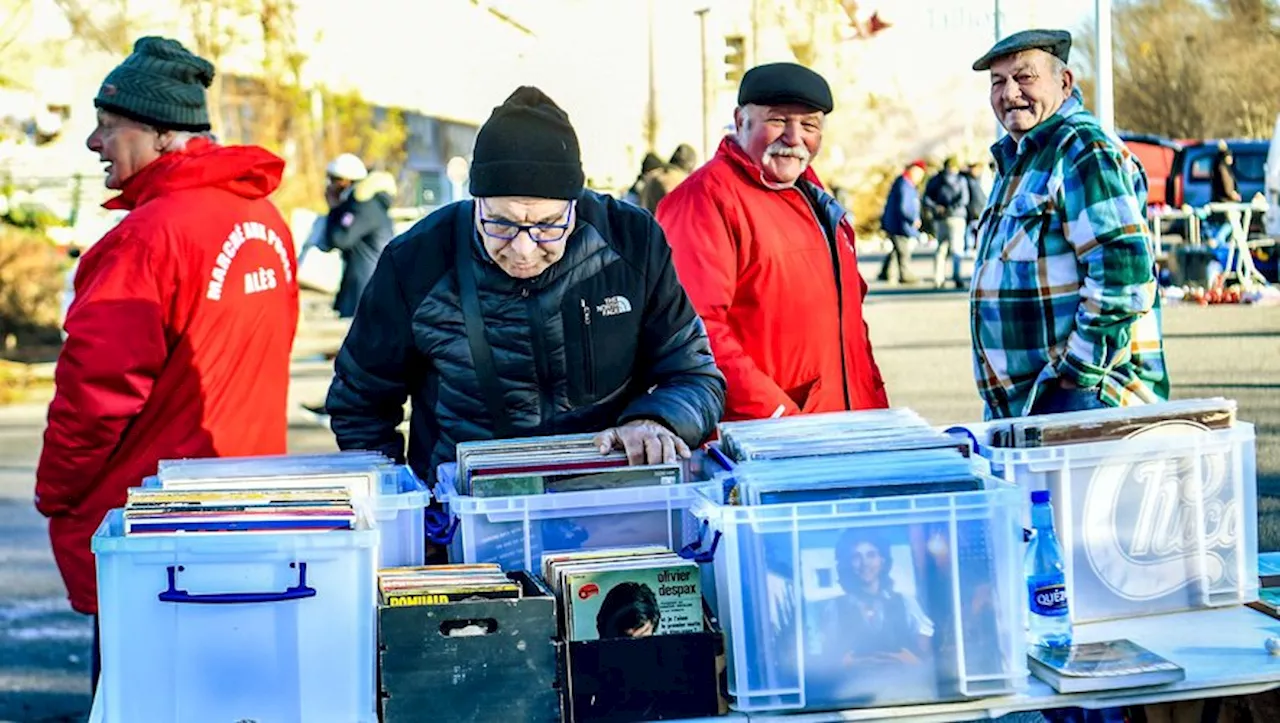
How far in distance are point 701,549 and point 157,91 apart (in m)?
2.28

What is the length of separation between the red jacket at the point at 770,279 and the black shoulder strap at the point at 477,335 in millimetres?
1020

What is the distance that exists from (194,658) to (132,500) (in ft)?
1.09

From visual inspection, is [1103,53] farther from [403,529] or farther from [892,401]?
[403,529]

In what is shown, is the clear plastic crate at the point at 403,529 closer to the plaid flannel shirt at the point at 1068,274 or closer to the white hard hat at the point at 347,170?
the plaid flannel shirt at the point at 1068,274

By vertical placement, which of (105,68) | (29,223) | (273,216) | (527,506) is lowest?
(527,506)

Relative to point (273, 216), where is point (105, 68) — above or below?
above

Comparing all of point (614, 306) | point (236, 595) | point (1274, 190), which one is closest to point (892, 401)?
point (1274, 190)

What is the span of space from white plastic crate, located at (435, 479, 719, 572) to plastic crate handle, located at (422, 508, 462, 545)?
27 millimetres

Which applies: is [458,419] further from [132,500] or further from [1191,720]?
[1191,720]

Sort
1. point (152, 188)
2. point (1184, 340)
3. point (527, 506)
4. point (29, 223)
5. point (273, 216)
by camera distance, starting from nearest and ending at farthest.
→ 1. point (527, 506)
2. point (152, 188)
3. point (273, 216)
4. point (1184, 340)
5. point (29, 223)

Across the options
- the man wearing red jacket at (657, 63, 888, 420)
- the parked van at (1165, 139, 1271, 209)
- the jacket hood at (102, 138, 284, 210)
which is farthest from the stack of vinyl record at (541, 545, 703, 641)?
the parked van at (1165, 139, 1271, 209)

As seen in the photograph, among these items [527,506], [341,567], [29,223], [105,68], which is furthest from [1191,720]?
[105,68]

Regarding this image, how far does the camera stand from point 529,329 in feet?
13.4

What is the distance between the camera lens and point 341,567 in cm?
310
